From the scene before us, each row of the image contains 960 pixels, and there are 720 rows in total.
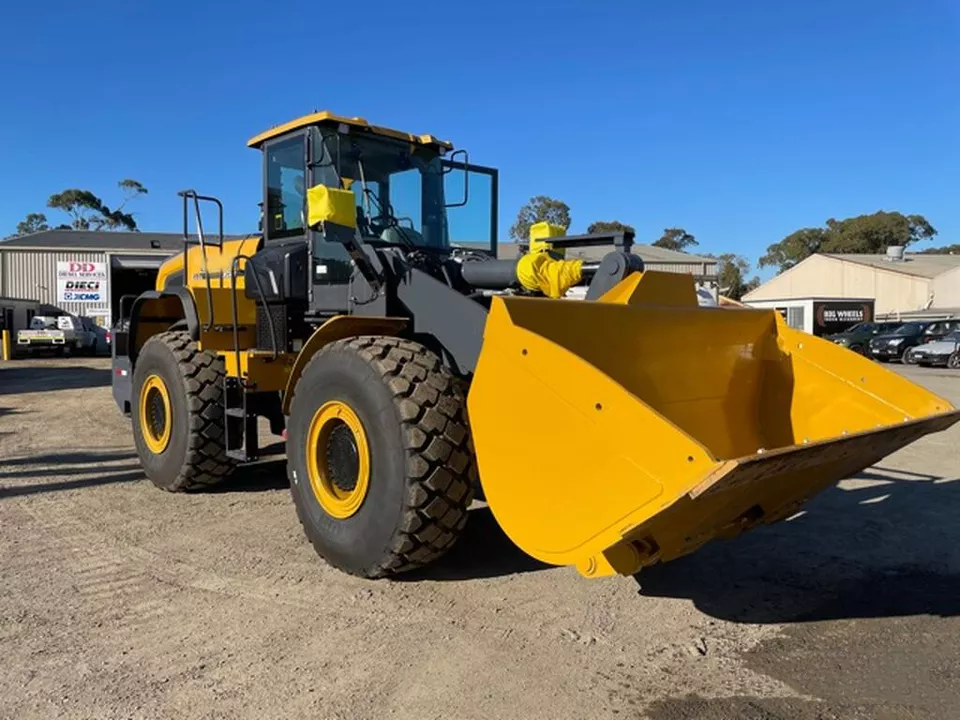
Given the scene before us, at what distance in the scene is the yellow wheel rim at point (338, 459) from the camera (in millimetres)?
4203

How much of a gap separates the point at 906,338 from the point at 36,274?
3607 centimetres

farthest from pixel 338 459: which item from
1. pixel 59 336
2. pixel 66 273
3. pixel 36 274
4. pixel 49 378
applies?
pixel 36 274

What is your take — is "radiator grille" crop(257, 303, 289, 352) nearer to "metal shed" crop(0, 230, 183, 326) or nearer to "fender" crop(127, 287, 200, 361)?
"fender" crop(127, 287, 200, 361)

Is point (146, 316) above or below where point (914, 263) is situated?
below

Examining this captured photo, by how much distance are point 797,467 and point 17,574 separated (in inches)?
167

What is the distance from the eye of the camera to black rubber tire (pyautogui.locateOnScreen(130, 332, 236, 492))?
6.03m

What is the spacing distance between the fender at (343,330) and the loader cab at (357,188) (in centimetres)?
35

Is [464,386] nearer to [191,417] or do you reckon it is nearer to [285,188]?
[285,188]

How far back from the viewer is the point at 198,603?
160 inches

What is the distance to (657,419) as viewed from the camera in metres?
2.96

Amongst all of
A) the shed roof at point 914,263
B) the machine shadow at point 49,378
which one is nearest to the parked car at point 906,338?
the shed roof at point 914,263

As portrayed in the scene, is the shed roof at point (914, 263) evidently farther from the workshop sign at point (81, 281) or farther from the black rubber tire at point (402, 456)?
the black rubber tire at point (402, 456)

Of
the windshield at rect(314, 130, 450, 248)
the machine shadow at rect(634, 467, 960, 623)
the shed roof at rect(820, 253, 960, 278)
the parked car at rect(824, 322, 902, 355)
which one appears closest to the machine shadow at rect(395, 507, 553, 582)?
the machine shadow at rect(634, 467, 960, 623)

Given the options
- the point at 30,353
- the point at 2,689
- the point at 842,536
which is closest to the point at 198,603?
the point at 2,689
